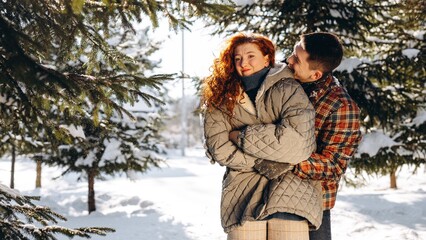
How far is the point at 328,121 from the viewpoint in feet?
8.70

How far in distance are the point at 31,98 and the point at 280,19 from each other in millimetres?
5556

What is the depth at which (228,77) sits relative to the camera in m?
2.68

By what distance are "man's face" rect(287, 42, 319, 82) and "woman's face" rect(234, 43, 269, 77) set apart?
0.20 meters

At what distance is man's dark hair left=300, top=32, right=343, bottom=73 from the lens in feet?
8.65

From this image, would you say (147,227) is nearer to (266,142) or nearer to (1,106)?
(1,106)

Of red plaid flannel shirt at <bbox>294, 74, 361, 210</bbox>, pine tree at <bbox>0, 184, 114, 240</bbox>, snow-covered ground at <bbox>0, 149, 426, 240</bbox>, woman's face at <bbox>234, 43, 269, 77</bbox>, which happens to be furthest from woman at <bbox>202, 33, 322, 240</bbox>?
snow-covered ground at <bbox>0, 149, 426, 240</bbox>

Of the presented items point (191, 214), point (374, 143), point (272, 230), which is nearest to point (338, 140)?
point (272, 230)

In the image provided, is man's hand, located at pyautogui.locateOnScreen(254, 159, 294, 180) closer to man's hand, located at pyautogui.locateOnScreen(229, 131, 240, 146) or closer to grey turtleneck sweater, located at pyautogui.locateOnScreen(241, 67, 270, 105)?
man's hand, located at pyautogui.locateOnScreen(229, 131, 240, 146)

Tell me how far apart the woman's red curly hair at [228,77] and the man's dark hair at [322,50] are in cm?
23

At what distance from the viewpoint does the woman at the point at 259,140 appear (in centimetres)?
242

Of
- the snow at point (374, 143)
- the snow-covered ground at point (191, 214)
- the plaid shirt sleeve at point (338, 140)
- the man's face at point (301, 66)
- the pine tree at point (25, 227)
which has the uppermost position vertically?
the man's face at point (301, 66)

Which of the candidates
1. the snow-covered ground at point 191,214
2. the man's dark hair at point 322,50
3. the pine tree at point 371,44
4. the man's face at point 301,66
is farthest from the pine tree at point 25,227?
the pine tree at point 371,44

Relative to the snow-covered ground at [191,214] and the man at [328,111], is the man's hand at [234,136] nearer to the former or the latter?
the man at [328,111]

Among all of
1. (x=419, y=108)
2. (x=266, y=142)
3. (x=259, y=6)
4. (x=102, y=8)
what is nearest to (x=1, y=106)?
(x=102, y=8)
